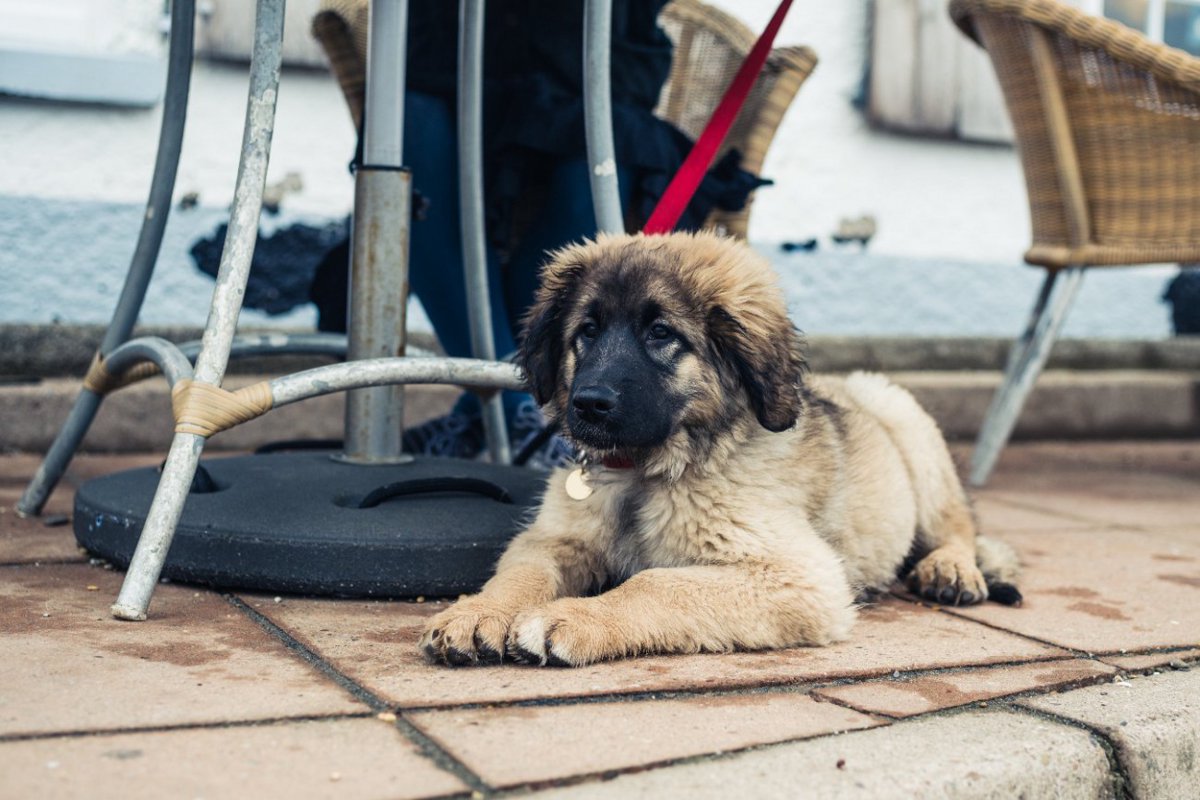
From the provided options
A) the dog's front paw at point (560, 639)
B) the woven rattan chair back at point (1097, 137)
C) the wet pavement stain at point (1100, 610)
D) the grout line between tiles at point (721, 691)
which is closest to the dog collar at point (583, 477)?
the dog's front paw at point (560, 639)

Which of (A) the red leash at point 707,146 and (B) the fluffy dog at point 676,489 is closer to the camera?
(B) the fluffy dog at point 676,489

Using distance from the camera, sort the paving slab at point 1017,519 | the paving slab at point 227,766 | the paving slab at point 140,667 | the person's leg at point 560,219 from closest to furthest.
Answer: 1. the paving slab at point 227,766
2. the paving slab at point 140,667
3. the person's leg at point 560,219
4. the paving slab at point 1017,519

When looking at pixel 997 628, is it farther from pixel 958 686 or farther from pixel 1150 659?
pixel 958 686

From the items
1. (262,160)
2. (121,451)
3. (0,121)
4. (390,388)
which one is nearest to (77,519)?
(390,388)

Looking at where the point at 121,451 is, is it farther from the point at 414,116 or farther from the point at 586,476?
the point at 586,476

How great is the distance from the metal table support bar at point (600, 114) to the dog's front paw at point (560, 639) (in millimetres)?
963

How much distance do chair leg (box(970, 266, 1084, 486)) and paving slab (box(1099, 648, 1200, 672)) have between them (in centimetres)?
218

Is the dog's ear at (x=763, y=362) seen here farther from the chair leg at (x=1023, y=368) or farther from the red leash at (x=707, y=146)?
the chair leg at (x=1023, y=368)

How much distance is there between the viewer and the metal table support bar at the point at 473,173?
3.09 m

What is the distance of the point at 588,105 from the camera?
2.66 meters

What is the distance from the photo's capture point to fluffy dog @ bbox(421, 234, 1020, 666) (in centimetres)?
213

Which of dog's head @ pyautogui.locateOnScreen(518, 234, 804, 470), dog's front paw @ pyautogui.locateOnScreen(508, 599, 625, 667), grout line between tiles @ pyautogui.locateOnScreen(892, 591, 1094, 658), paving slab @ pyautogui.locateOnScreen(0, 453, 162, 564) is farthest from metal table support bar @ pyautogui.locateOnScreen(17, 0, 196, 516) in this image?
grout line between tiles @ pyautogui.locateOnScreen(892, 591, 1094, 658)

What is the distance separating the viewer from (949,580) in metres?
2.74

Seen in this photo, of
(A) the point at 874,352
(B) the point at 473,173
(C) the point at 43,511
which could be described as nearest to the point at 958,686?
(B) the point at 473,173
